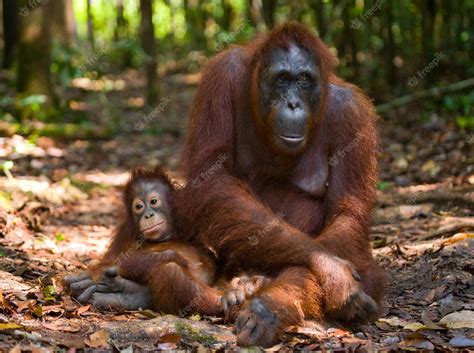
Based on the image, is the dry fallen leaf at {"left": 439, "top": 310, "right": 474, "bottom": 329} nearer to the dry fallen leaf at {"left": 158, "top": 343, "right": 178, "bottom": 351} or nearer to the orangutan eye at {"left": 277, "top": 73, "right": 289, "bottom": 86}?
the dry fallen leaf at {"left": 158, "top": 343, "right": 178, "bottom": 351}

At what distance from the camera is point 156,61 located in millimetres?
14227

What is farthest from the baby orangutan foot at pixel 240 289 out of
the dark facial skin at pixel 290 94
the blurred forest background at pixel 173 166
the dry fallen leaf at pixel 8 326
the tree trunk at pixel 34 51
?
the tree trunk at pixel 34 51

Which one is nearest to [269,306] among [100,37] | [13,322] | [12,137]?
[13,322]

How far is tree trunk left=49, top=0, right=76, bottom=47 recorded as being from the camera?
14820 millimetres

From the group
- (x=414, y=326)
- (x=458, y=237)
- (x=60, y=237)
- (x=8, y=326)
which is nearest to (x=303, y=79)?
(x=414, y=326)

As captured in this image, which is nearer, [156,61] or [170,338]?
[170,338]

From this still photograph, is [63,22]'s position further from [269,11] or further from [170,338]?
[170,338]

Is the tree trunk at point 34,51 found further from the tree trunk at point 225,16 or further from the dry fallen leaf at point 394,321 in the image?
the tree trunk at point 225,16

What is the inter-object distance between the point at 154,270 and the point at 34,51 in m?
7.66

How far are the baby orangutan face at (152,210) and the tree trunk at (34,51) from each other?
21.4 feet

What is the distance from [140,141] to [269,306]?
8.20 m

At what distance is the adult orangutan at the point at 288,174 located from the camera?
14.0 feet

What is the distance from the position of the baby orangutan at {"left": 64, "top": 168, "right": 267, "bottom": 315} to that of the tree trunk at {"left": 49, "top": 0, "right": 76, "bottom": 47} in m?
9.79

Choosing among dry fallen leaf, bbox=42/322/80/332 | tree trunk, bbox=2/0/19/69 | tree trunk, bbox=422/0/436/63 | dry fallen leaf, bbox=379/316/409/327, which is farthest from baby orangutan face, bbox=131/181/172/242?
tree trunk, bbox=2/0/19/69
